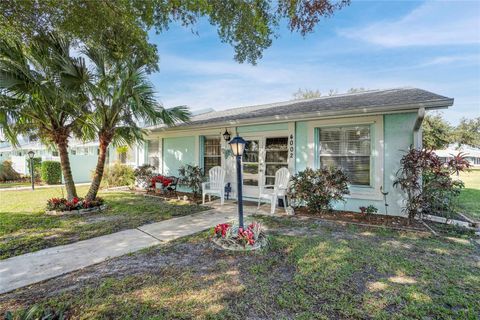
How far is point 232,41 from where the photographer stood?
556 centimetres

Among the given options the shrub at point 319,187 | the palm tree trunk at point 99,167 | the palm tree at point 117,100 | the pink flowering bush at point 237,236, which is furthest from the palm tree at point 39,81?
the shrub at point 319,187

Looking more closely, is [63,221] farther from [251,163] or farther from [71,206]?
[251,163]

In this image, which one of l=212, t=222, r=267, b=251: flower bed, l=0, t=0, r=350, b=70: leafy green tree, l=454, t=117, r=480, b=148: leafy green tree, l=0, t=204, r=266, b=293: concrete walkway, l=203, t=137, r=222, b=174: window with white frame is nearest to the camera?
l=0, t=204, r=266, b=293: concrete walkway

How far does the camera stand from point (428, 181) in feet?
17.0

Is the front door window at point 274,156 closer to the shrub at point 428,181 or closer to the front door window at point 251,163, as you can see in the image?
the front door window at point 251,163

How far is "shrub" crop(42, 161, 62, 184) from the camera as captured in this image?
550 inches

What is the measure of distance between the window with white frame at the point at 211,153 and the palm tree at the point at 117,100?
214 cm

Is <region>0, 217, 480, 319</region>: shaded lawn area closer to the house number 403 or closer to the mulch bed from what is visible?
the mulch bed

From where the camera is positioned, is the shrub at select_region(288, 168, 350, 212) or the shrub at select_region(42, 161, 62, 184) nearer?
the shrub at select_region(288, 168, 350, 212)

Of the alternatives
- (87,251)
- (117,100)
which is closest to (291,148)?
(117,100)

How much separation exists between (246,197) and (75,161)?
12.6 meters

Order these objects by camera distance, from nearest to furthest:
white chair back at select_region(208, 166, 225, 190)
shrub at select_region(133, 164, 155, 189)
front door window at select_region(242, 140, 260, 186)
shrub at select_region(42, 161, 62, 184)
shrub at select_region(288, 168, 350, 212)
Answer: shrub at select_region(288, 168, 350, 212), white chair back at select_region(208, 166, 225, 190), front door window at select_region(242, 140, 260, 186), shrub at select_region(133, 164, 155, 189), shrub at select_region(42, 161, 62, 184)

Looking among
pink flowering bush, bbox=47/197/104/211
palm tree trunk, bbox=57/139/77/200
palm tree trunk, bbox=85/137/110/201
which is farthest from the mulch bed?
palm tree trunk, bbox=57/139/77/200

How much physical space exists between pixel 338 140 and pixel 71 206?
778 centimetres
